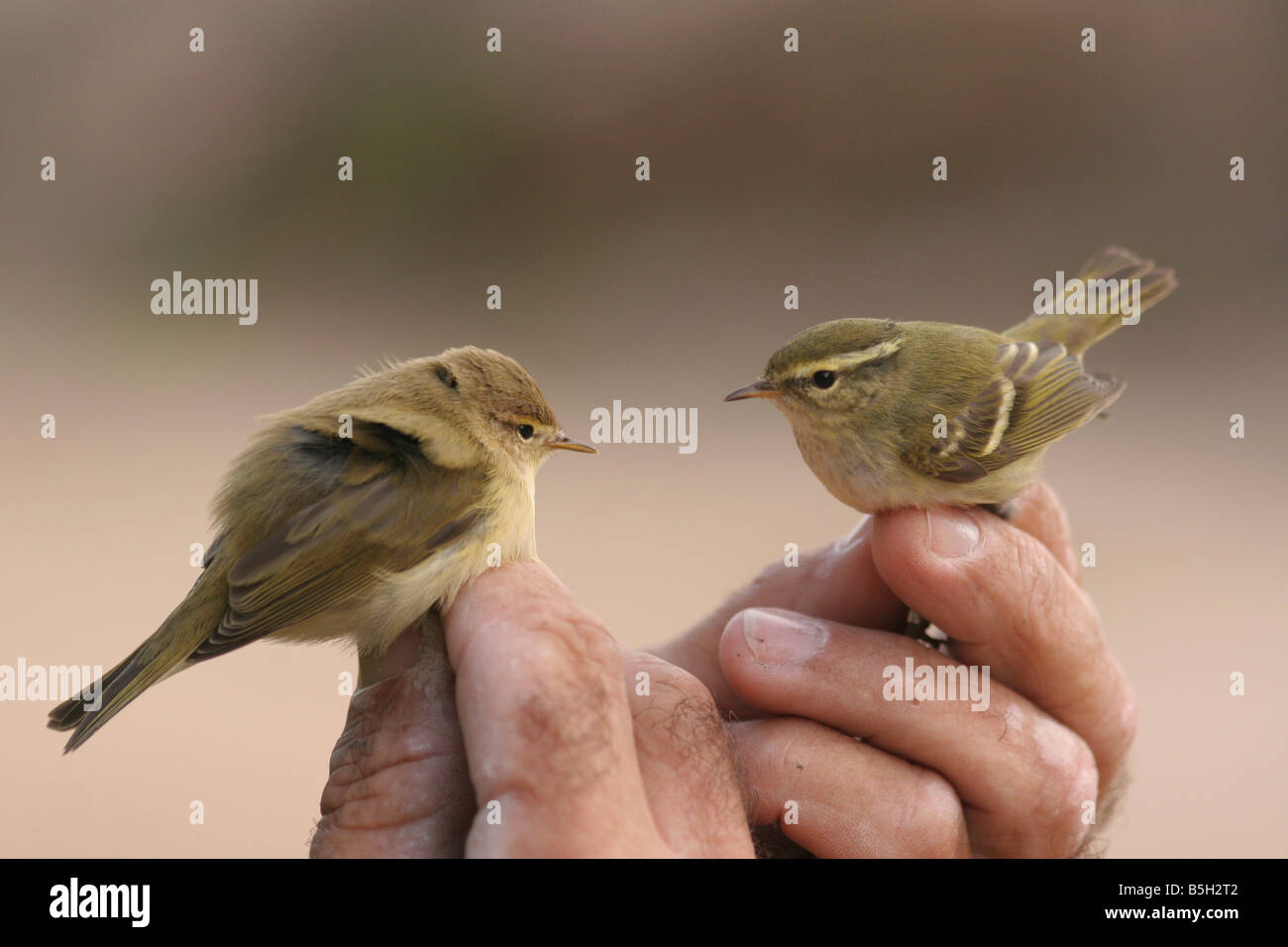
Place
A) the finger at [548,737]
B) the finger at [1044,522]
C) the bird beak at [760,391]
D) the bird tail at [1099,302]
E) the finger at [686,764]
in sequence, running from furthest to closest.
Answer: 1. the bird tail at [1099,302]
2. the finger at [1044,522]
3. the bird beak at [760,391]
4. the finger at [686,764]
5. the finger at [548,737]

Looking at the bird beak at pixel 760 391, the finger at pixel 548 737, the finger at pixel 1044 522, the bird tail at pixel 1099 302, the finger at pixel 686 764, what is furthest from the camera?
the bird tail at pixel 1099 302

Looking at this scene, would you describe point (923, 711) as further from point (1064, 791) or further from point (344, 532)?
point (344, 532)

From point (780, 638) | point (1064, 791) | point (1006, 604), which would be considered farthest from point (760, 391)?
point (1064, 791)

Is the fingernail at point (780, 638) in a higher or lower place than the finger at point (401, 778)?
higher

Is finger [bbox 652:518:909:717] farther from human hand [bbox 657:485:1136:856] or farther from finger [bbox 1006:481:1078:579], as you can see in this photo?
finger [bbox 1006:481:1078:579]

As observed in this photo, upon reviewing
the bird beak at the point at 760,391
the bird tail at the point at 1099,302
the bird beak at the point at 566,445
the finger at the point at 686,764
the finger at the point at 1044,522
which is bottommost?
the finger at the point at 686,764

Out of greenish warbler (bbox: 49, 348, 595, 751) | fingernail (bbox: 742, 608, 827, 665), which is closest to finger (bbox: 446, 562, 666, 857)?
greenish warbler (bbox: 49, 348, 595, 751)

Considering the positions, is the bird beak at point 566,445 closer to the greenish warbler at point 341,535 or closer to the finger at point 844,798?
the greenish warbler at point 341,535

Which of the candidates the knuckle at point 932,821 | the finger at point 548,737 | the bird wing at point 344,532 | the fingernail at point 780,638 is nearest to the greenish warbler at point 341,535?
the bird wing at point 344,532
